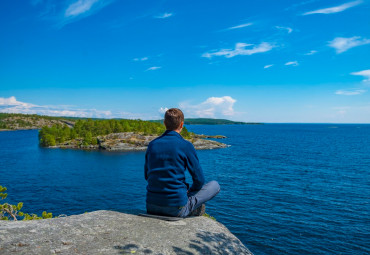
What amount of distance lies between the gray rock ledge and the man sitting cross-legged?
614 millimetres

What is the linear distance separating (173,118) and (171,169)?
1.35 metres

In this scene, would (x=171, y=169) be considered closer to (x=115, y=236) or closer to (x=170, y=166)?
(x=170, y=166)

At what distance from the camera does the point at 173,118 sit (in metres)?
6.78

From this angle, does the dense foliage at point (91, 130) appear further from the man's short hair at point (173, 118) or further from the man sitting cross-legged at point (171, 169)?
the man's short hair at point (173, 118)

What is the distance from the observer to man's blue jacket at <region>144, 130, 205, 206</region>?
656cm

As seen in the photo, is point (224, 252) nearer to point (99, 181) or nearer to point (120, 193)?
point (120, 193)

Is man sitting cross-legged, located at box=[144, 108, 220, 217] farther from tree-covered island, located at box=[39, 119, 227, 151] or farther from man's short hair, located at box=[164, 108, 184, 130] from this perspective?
tree-covered island, located at box=[39, 119, 227, 151]

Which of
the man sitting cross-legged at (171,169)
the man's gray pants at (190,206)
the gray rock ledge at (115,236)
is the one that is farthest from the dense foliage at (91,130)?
the man sitting cross-legged at (171,169)

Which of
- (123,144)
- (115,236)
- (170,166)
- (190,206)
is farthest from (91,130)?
(170,166)

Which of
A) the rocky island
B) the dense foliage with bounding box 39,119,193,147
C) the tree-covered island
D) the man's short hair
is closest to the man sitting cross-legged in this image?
the man's short hair

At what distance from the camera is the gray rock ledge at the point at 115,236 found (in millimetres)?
5805

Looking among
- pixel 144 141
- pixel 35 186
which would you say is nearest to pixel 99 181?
pixel 35 186

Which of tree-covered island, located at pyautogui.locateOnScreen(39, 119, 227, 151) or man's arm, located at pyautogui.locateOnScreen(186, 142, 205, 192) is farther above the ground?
man's arm, located at pyautogui.locateOnScreen(186, 142, 205, 192)

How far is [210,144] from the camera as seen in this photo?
391ft
